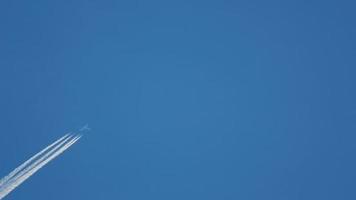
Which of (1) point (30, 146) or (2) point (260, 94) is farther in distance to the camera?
(2) point (260, 94)

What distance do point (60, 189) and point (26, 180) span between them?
6.4 inches

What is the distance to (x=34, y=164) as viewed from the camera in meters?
1.88

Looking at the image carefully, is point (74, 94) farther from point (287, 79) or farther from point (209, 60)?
point (287, 79)

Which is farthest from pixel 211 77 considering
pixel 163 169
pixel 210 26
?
pixel 163 169

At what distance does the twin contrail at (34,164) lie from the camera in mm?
1866

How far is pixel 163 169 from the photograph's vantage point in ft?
6.53

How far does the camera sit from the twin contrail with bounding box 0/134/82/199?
1866 millimetres

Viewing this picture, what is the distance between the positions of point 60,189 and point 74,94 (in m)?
0.46

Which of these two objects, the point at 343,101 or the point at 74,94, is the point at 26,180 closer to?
the point at 74,94

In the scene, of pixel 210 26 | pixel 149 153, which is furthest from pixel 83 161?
pixel 210 26

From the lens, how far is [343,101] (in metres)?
2.04

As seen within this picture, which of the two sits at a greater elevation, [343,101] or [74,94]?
[343,101]

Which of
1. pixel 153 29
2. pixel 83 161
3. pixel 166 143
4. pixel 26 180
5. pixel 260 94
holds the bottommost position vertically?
pixel 26 180

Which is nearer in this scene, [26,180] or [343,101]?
[26,180]
